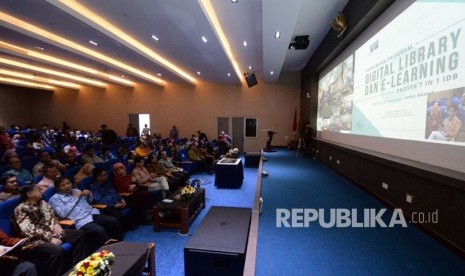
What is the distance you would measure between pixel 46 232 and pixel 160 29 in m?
4.61

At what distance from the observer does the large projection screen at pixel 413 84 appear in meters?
2.57

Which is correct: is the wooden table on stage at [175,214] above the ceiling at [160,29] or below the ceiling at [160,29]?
below

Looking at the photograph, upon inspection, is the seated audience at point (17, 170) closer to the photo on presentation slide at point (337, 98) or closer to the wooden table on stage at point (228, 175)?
the wooden table on stage at point (228, 175)

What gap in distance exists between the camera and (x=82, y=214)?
3.02 meters

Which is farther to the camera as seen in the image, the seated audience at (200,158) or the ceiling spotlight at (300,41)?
the seated audience at (200,158)

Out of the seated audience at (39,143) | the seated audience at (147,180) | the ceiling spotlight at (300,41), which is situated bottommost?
the seated audience at (147,180)

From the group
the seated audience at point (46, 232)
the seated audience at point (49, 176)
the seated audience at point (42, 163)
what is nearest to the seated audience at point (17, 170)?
the seated audience at point (42, 163)

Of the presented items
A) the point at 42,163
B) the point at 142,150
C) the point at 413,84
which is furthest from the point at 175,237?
the point at 142,150

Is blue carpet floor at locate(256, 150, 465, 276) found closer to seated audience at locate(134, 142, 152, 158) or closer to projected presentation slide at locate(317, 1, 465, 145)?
projected presentation slide at locate(317, 1, 465, 145)

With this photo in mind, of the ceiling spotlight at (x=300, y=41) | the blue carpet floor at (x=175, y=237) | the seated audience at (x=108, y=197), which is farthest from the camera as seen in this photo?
the ceiling spotlight at (x=300, y=41)

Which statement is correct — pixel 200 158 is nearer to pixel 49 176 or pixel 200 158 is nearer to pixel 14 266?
pixel 49 176

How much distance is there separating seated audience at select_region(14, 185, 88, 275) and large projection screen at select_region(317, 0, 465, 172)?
14.1 feet

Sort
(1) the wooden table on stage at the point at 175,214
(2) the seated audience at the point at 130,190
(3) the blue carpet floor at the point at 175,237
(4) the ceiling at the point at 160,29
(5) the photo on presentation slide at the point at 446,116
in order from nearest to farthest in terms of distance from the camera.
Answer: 1. (5) the photo on presentation slide at the point at 446,116
2. (3) the blue carpet floor at the point at 175,237
3. (1) the wooden table on stage at the point at 175,214
4. (2) the seated audience at the point at 130,190
5. (4) the ceiling at the point at 160,29

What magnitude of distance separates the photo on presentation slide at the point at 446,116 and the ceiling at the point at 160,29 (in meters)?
2.78
